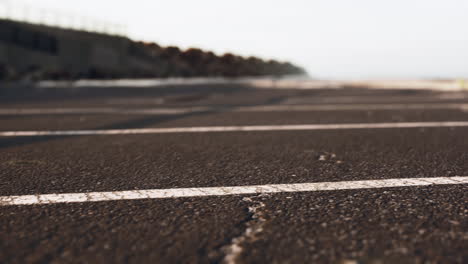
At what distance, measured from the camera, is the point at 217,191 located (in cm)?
206

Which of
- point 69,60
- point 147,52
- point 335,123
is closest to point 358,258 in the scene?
point 335,123

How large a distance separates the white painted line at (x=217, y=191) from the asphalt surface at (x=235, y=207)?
7 cm

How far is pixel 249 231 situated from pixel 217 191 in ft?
1.79

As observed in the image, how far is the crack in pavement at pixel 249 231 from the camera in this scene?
4.38ft

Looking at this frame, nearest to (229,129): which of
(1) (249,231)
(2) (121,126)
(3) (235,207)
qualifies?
(2) (121,126)

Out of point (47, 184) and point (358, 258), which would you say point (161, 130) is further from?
point (358, 258)

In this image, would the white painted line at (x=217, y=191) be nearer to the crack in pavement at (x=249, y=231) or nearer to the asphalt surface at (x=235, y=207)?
the asphalt surface at (x=235, y=207)

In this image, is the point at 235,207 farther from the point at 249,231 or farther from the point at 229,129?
the point at 229,129

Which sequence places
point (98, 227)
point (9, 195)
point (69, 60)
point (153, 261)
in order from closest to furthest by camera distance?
point (153, 261), point (98, 227), point (9, 195), point (69, 60)

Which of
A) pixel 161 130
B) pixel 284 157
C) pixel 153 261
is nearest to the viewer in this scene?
pixel 153 261

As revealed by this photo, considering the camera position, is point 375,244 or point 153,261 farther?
point 375,244

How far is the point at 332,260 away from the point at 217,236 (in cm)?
43

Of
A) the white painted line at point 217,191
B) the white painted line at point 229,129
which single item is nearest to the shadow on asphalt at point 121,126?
the white painted line at point 229,129

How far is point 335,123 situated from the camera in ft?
16.1
